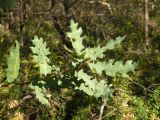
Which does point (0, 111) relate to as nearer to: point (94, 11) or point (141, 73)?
point (141, 73)

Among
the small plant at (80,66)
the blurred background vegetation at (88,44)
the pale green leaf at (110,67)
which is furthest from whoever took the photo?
the blurred background vegetation at (88,44)

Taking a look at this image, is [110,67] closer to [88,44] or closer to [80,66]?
[80,66]

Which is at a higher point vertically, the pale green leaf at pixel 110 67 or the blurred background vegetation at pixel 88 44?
the pale green leaf at pixel 110 67

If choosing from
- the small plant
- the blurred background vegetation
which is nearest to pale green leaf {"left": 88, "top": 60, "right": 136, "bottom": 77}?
the small plant

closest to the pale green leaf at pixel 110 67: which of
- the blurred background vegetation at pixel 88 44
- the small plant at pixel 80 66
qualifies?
the small plant at pixel 80 66

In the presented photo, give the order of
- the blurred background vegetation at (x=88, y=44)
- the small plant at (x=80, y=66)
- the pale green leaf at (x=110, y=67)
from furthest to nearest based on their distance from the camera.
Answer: the blurred background vegetation at (x=88, y=44), the pale green leaf at (x=110, y=67), the small plant at (x=80, y=66)

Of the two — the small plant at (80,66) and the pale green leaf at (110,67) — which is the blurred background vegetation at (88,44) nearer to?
the small plant at (80,66)

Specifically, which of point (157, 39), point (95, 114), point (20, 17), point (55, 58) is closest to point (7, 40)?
point (20, 17)

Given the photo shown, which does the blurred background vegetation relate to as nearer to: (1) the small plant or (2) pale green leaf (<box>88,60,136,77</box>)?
(1) the small plant
